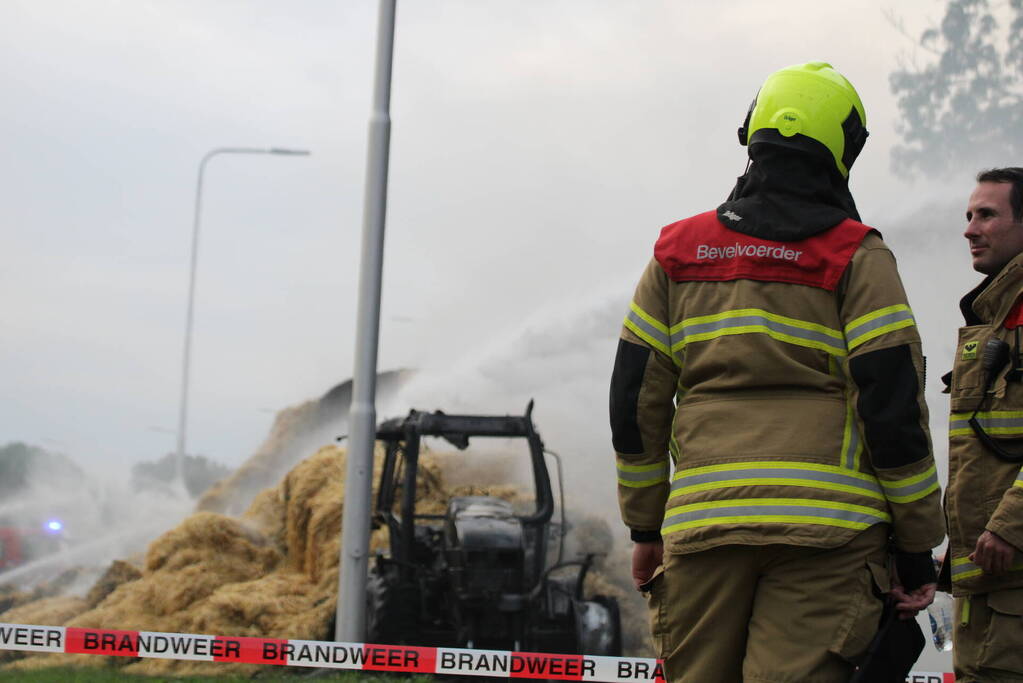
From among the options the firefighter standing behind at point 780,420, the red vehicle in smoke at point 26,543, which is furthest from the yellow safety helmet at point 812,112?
the red vehicle in smoke at point 26,543

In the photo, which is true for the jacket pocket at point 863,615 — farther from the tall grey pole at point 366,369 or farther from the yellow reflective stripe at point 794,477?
the tall grey pole at point 366,369

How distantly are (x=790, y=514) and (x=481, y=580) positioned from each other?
17.3 ft

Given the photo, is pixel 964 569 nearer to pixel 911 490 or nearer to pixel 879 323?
pixel 911 490

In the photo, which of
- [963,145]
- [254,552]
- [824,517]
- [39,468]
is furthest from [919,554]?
[39,468]

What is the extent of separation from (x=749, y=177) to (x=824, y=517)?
793mm

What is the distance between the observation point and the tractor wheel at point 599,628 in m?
7.48

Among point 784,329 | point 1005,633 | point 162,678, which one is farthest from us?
point 162,678

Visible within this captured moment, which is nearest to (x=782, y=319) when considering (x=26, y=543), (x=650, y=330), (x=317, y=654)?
(x=650, y=330)

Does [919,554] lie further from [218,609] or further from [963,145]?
[963,145]

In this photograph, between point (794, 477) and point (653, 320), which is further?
point (653, 320)

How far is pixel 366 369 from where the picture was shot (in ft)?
23.5

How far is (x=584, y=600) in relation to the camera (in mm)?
7859

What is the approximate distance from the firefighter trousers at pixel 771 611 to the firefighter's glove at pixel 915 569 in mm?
54

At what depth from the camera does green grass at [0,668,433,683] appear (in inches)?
252
